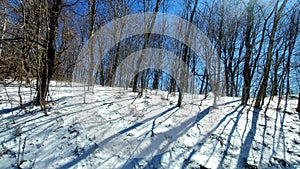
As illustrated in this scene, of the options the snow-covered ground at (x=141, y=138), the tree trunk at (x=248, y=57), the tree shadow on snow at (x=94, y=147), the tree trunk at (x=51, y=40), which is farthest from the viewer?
the tree trunk at (x=248, y=57)

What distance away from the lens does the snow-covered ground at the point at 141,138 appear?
2.15 metres

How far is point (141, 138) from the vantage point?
2.67 m

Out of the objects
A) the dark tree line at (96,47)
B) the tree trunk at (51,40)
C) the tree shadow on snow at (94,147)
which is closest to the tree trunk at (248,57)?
the dark tree line at (96,47)

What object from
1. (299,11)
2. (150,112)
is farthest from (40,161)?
(299,11)

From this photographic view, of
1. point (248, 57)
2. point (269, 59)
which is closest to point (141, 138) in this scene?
point (269, 59)

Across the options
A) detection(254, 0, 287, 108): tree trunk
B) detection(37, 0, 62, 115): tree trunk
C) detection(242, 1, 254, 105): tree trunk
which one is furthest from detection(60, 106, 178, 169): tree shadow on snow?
detection(242, 1, 254, 105): tree trunk

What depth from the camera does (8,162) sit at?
199 cm

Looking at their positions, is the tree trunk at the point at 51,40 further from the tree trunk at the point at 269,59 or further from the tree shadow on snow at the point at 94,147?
the tree trunk at the point at 269,59

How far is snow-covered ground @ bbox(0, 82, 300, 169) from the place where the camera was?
215 cm

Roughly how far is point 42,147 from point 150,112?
229 cm

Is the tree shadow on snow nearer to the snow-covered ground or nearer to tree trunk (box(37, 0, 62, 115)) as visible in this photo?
the snow-covered ground

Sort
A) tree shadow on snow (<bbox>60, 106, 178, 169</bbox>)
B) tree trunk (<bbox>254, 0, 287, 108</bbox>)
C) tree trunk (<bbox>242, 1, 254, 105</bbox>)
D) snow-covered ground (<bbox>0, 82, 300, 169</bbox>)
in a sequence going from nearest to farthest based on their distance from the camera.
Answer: tree shadow on snow (<bbox>60, 106, 178, 169</bbox>), snow-covered ground (<bbox>0, 82, 300, 169</bbox>), tree trunk (<bbox>254, 0, 287, 108</bbox>), tree trunk (<bbox>242, 1, 254, 105</bbox>)

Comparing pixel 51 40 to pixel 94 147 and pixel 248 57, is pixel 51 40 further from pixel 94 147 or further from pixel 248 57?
pixel 248 57

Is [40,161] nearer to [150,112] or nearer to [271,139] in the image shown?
[150,112]
